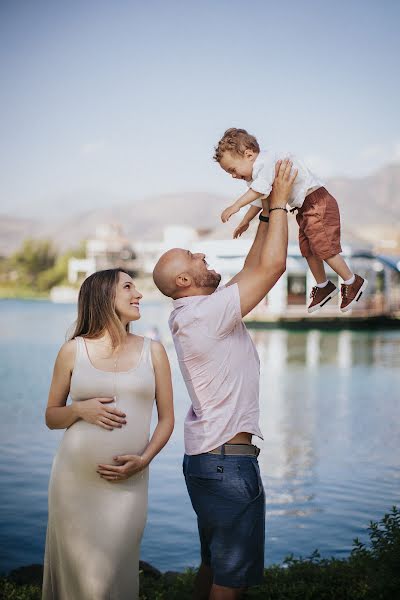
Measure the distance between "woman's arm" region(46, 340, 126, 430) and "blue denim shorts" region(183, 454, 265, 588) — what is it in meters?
0.28

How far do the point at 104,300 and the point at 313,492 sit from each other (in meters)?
5.96

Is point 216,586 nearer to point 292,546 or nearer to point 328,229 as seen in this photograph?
point 328,229

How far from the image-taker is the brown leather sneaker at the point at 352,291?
10.3 ft

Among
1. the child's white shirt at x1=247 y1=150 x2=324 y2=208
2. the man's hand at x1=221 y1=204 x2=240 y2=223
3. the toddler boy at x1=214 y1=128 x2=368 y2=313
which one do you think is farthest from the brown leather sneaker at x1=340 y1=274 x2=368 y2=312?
the man's hand at x1=221 y1=204 x2=240 y2=223

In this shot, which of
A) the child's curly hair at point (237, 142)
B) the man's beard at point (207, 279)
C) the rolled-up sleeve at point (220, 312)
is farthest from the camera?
the child's curly hair at point (237, 142)

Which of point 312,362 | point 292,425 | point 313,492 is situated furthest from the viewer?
point 312,362

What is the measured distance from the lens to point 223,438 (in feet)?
8.04

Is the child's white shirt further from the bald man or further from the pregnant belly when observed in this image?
the pregnant belly

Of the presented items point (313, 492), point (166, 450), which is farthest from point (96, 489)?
point (166, 450)

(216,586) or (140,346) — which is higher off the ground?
(140,346)

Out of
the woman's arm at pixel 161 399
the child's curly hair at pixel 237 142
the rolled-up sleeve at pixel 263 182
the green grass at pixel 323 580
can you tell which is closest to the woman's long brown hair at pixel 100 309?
the woman's arm at pixel 161 399

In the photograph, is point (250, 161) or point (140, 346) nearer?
point (140, 346)

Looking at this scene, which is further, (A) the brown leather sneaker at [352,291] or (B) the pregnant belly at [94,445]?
(A) the brown leather sneaker at [352,291]

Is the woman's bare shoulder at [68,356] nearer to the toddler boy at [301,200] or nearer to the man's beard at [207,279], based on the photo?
the man's beard at [207,279]
